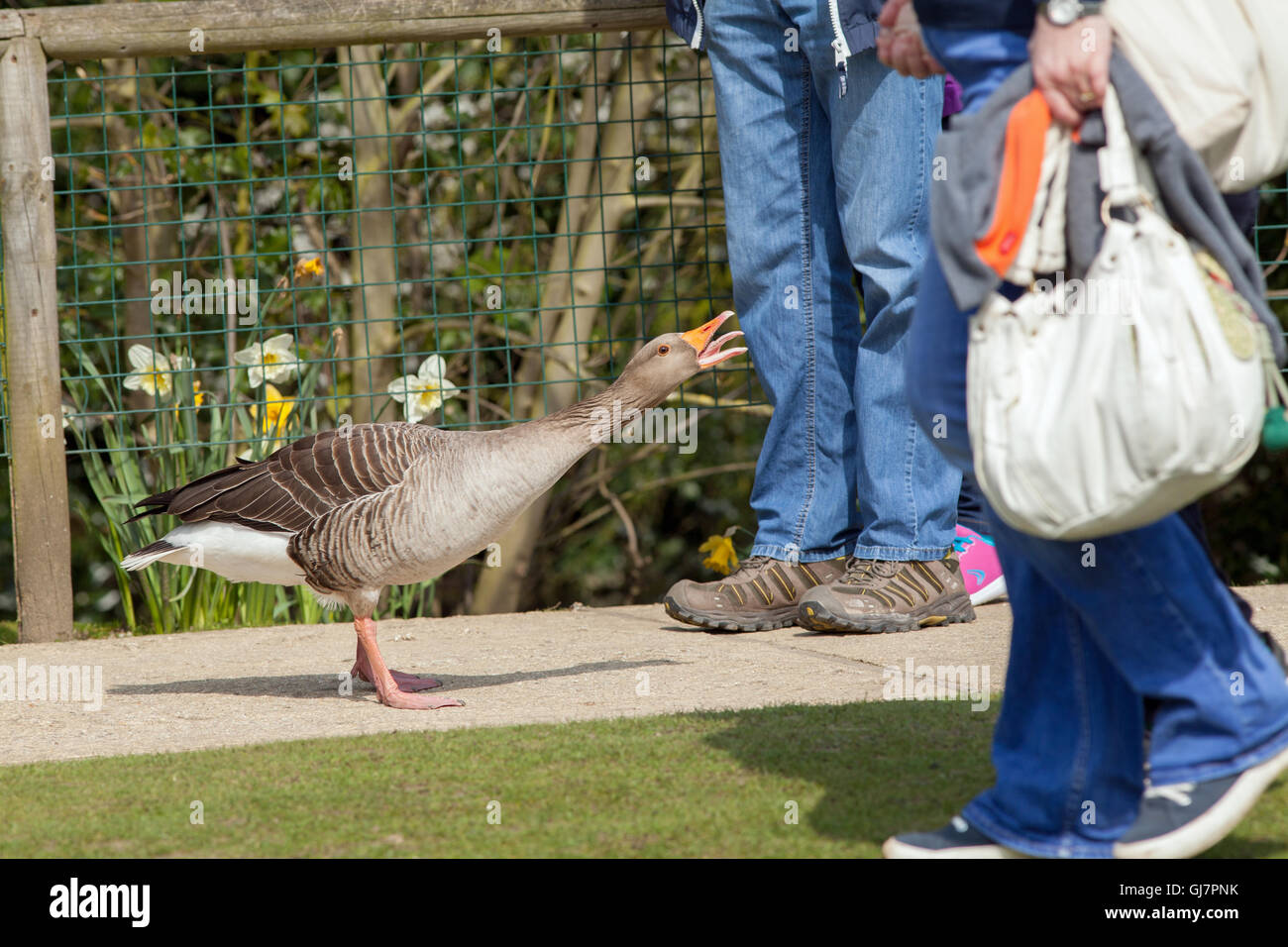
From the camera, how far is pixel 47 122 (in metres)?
5.29

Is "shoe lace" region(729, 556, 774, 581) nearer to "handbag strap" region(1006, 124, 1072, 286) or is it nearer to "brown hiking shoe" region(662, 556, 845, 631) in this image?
"brown hiking shoe" region(662, 556, 845, 631)

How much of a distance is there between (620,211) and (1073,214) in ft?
19.3

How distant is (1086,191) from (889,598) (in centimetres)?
249

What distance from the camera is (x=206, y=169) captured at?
706 centimetres

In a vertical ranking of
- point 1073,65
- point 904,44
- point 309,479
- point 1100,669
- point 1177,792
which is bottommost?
point 1177,792

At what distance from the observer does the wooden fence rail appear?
5.21 m

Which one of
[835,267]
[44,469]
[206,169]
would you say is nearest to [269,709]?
[44,469]

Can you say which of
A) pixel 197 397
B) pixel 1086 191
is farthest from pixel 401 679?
pixel 1086 191

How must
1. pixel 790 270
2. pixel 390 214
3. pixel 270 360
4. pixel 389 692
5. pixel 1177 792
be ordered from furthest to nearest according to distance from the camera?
pixel 390 214, pixel 270 360, pixel 790 270, pixel 389 692, pixel 1177 792

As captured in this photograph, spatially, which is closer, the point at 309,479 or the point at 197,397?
the point at 309,479

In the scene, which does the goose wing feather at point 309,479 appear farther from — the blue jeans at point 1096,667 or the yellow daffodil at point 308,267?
the blue jeans at point 1096,667

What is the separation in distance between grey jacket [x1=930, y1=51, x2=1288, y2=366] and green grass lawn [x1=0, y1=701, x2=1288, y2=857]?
3.16 feet

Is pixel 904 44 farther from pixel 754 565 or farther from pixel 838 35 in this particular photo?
pixel 754 565

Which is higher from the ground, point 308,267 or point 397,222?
point 397,222
